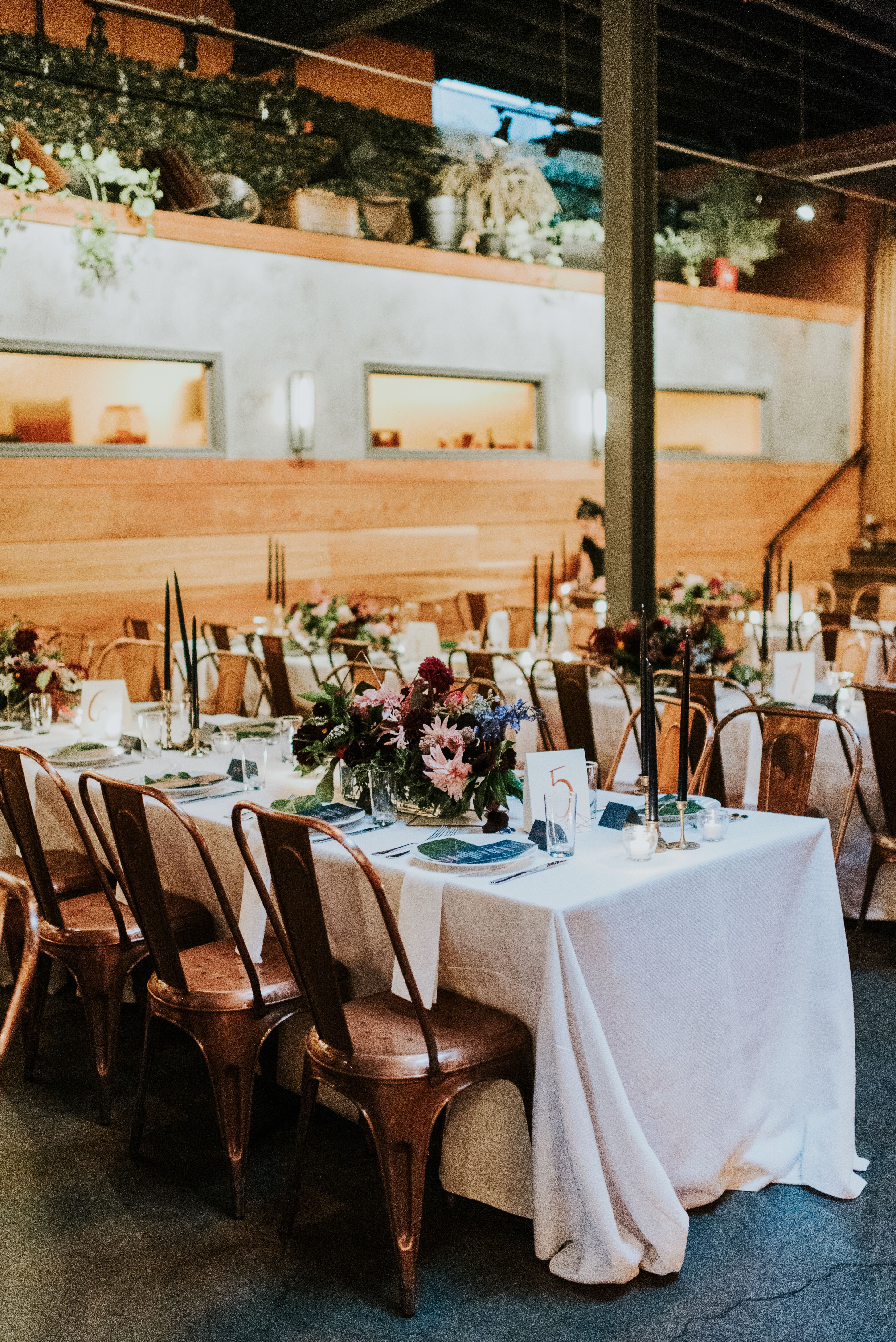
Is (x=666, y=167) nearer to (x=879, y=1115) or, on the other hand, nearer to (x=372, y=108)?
(x=372, y=108)

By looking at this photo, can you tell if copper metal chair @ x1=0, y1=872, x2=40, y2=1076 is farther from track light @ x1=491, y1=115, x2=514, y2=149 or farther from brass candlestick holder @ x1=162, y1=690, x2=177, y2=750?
track light @ x1=491, y1=115, x2=514, y2=149

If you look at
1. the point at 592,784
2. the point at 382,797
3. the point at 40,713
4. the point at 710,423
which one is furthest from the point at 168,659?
the point at 710,423

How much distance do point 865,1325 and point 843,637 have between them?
4.47 metres

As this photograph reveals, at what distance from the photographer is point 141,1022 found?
163 inches

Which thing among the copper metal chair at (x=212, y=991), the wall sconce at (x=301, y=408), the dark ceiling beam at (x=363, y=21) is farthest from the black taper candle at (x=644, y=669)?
the dark ceiling beam at (x=363, y=21)

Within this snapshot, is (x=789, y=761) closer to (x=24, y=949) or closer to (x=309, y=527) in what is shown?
(x=24, y=949)

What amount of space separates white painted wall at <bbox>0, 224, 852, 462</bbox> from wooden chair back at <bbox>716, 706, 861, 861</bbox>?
5926mm

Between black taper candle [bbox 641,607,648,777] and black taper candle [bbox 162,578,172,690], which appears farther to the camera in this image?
black taper candle [bbox 162,578,172,690]

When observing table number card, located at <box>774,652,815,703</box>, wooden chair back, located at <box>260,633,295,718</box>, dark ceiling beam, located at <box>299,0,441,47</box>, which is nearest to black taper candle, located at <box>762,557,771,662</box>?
table number card, located at <box>774,652,815,703</box>

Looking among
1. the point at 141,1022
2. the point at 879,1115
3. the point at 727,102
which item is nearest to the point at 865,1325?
the point at 879,1115

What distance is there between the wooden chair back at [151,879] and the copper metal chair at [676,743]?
4.25ft

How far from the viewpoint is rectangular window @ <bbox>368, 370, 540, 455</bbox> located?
A: 10086 millimetres

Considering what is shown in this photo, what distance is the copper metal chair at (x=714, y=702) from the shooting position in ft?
15.2

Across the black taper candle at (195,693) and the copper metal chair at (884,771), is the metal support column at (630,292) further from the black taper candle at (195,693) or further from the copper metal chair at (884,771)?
the black taper candle at (195,693)
